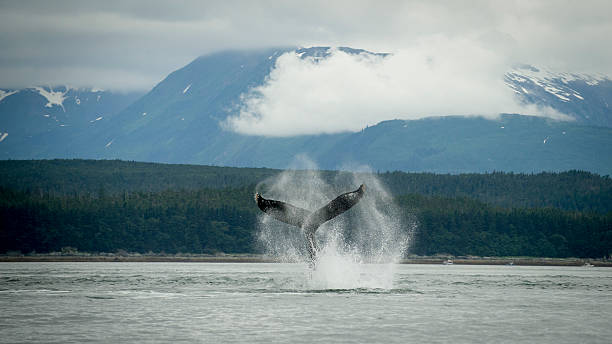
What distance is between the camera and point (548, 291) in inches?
3155

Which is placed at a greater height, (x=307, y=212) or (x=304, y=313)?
(x=307, y=212)

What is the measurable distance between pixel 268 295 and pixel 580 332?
26.9 meters

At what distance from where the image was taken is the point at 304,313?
54281 mm

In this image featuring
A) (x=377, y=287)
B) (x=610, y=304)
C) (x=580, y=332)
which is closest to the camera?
(x=580, y=332)

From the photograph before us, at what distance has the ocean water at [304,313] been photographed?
146 ft

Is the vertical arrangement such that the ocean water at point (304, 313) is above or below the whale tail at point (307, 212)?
below

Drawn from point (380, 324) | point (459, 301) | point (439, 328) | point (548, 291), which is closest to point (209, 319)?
point (380, 324)

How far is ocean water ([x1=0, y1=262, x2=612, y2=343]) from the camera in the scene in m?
44.4

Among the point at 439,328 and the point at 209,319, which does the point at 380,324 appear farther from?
the point at 209,319

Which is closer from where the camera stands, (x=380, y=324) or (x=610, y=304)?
(x=380, y=324)

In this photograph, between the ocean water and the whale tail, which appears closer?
the ocean water

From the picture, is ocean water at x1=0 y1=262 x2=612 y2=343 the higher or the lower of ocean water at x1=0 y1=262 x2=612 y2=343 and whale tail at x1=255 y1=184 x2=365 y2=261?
the lower

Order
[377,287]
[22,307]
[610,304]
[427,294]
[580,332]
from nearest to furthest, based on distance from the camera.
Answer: [580,332], [22,307], [610,304], [427,294], [377,287]

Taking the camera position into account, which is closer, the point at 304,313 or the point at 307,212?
the point at 307,212
